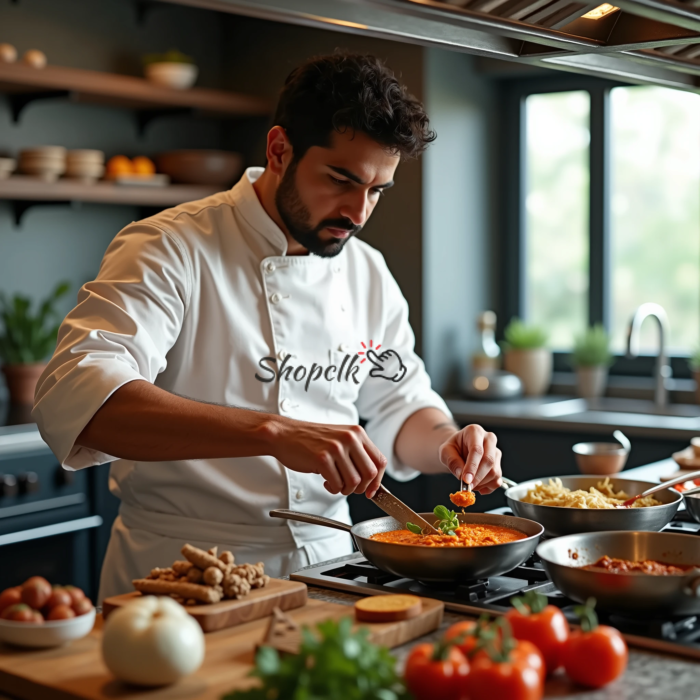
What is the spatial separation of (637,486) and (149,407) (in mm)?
983

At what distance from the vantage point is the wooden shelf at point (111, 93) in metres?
3.45

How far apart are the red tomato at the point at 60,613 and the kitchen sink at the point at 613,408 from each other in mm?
2544

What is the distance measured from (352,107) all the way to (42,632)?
109 cm

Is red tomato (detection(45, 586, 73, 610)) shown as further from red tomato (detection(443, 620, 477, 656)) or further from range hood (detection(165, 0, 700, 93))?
range hood (detection(165, 0, 700, 93))

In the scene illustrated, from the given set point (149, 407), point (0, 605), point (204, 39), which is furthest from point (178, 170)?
point (0, 605)

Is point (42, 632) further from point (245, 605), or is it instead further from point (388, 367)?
point (388, 367)

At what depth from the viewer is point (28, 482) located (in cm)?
304

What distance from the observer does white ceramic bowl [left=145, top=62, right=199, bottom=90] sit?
153 inches

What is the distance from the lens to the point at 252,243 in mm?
2080

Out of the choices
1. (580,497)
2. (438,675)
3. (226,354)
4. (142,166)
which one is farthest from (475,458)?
(142,166)

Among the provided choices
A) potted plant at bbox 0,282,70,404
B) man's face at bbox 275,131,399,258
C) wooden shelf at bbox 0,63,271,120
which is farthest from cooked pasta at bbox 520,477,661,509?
wooden shelf at bbox 0,63,271,120

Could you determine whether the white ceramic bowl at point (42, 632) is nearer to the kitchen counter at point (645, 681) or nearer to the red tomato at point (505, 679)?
the kitchen counter at point (645, 681)

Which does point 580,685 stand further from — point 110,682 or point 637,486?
point 637,486

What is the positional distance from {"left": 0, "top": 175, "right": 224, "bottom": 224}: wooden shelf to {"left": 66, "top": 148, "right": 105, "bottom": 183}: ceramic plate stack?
0.11ft
